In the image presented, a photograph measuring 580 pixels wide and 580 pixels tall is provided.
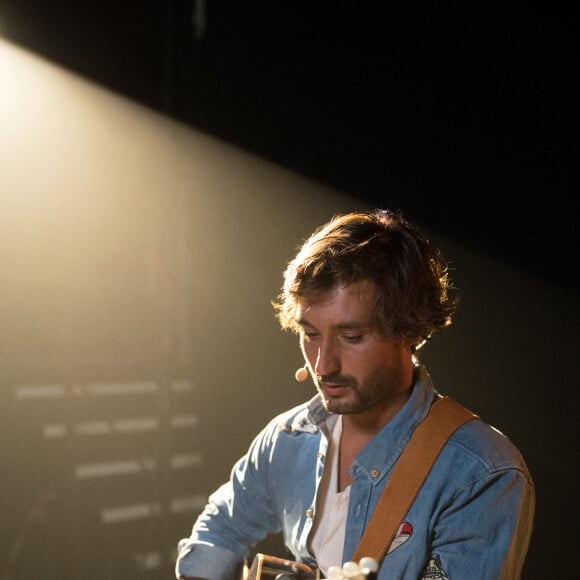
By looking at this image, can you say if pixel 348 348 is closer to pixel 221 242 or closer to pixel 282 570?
pixel 282 570

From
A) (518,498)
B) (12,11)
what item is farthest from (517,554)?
(12,11)

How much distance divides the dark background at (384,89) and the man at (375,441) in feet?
2.25

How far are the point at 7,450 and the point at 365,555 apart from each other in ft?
5.52

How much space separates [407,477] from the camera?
175 cm

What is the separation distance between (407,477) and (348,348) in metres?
0.33

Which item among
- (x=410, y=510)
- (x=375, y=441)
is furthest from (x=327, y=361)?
(x=410, y=510)

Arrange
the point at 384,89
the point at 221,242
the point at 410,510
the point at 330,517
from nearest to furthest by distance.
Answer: the point at 410,510, the point at 330,517, the point at 384,89, the point at 221,242

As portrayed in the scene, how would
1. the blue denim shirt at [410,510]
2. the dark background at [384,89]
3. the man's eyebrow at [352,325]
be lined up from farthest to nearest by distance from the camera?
the dark background at [384,89] → the man's eyebrow at [352,325] → the blue denim shirt at [410,510]

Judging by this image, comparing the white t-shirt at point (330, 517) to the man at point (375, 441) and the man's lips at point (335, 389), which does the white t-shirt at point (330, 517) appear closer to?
the man at point (375, 441)

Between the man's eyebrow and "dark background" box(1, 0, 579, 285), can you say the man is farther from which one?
"dark background" box(1, 0, 579, 285)

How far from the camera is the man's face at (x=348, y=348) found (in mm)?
1742

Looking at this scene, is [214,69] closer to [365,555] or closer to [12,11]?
[12,11]

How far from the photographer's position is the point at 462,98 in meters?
2.60

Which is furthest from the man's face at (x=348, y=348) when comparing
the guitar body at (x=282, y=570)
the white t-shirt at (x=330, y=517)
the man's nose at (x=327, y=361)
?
the guitar body at (x=282, y=570)
